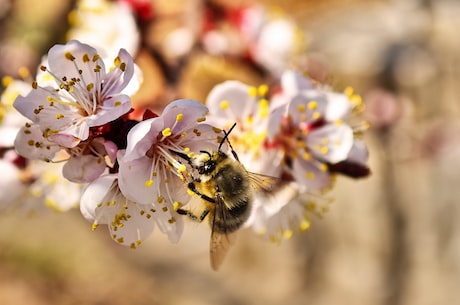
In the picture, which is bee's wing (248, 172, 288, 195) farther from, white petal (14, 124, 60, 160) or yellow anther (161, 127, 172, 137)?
white petal (14, 124, 60, 160)

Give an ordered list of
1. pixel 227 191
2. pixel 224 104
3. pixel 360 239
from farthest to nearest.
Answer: pixel 360 239 < pixel 224 104 < pixel 227 191

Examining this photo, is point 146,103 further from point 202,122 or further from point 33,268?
point 33,268

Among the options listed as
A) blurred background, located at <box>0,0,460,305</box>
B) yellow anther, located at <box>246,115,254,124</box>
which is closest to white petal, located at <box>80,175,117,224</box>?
yellow anther, located at <box>246,115,254,124</box>

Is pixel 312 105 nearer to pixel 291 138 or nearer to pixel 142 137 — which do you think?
pixel 291 138

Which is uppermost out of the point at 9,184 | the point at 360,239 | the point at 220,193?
the point at 220,193

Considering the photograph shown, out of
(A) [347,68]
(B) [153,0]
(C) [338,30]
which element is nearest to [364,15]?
(C) [338,30]

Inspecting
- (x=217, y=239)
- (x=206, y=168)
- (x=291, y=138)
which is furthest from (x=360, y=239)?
(x=206, y=168)

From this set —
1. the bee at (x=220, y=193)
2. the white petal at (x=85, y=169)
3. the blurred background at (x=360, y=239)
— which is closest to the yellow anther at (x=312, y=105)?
the bee at (x=220, y=193)
